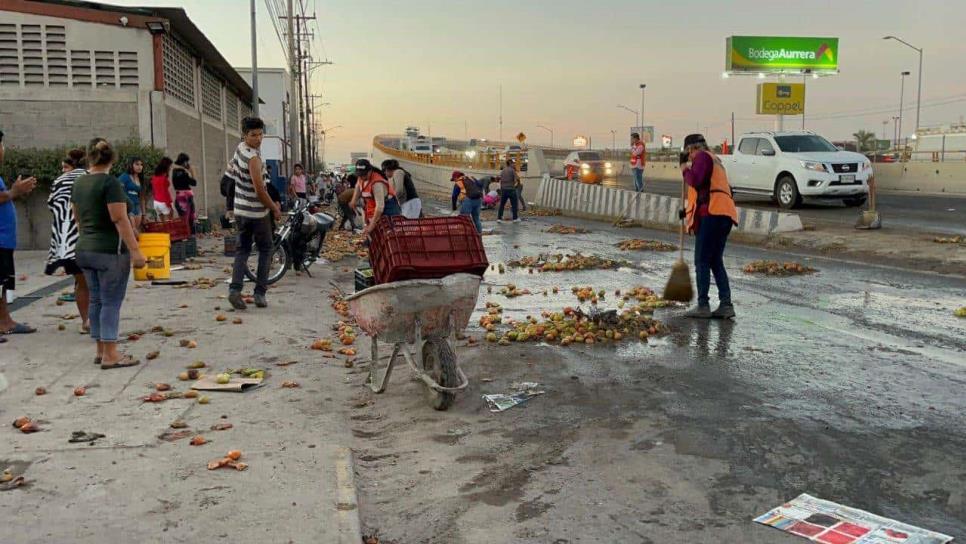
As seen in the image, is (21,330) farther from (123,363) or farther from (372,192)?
(372,192)

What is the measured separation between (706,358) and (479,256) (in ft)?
8.08

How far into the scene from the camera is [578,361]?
7.21 metres

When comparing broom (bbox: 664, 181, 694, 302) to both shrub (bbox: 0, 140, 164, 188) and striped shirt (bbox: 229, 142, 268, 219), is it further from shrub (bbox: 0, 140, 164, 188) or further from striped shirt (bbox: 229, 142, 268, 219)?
shrub (bbox: 0, 140, 164, 188)

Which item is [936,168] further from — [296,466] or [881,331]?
[296,466]

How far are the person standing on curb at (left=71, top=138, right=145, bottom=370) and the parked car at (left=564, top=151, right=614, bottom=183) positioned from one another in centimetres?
3540

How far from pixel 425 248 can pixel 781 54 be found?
50.8m

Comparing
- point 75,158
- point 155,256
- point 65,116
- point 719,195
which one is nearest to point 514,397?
point 719,195

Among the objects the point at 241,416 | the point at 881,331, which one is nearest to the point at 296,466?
the point at 241,416

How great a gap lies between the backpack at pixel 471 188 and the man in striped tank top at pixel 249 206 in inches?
308

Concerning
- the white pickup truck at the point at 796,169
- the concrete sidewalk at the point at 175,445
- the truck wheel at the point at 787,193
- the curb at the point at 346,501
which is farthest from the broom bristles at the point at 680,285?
the truck wheel at the point at 787,193

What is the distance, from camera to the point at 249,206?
31.0 ft

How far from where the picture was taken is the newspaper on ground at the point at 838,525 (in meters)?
3.69

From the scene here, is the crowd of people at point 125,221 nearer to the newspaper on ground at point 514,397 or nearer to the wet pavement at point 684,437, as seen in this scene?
the wet pavement at point 684,437

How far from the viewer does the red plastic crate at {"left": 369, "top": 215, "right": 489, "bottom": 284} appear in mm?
5844
